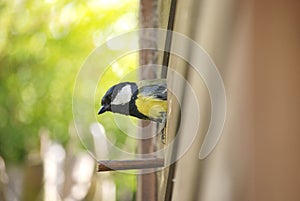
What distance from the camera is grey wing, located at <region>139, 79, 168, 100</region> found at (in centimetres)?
94

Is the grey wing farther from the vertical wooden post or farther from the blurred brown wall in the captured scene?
the blurred brown wall

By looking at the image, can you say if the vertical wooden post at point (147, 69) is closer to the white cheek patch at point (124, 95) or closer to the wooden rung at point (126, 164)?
the white cheek patch at point (124, 95)

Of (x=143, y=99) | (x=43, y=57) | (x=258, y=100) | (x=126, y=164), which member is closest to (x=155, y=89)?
(x=143, y=99)

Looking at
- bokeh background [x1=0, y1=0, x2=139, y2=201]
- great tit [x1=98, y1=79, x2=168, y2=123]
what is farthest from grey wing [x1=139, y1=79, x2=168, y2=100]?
bokeh background [x1=0, y1=0, x2=139, y2=201]

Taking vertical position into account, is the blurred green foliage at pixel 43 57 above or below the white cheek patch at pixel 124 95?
above

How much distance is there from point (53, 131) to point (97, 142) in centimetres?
67

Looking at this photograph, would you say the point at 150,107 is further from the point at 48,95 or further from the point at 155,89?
the point at 48,95

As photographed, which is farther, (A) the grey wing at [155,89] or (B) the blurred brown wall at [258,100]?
(A) the grey wing at [155,89]

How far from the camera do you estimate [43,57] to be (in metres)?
2.78

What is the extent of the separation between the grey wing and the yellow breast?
0.01m

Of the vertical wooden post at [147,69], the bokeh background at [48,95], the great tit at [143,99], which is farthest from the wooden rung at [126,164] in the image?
the bokeh background at [48,95]

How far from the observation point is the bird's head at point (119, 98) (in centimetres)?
103

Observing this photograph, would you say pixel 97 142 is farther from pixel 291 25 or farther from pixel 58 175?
pixel 291 25

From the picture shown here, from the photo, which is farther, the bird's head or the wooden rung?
the bird's head
